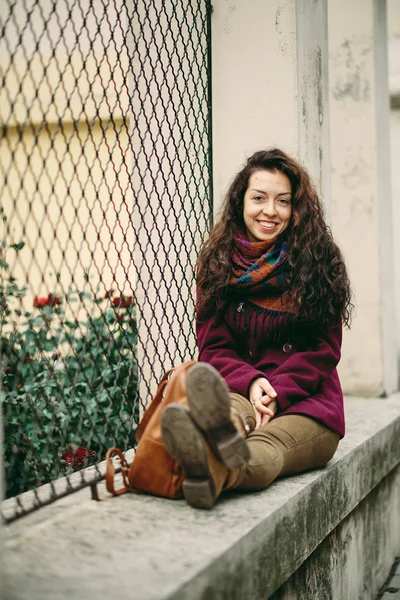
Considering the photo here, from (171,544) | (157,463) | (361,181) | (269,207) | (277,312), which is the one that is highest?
(361,181)

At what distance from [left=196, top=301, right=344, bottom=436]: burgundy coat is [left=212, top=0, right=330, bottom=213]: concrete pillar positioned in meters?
1.04

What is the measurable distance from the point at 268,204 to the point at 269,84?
3.05 ft

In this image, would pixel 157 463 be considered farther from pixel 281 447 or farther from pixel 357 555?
pixel 357 555

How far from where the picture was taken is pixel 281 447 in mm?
2504

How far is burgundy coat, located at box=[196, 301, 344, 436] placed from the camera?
270 cm

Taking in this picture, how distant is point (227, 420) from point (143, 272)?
1865mm

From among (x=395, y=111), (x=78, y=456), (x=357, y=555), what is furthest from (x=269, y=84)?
(x=395, y=111)

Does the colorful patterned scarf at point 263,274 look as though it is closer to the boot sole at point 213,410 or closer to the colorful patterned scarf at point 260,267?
the colorful patterned scarf at point 260,267

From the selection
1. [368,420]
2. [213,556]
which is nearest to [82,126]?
[368,420]

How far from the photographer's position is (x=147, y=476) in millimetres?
2289

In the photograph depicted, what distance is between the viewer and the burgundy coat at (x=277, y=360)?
2703mm

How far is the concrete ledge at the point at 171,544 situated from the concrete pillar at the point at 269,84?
1.64m

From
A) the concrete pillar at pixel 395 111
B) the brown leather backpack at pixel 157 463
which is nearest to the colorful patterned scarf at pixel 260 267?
the brown leather backpack at pixel 157 463

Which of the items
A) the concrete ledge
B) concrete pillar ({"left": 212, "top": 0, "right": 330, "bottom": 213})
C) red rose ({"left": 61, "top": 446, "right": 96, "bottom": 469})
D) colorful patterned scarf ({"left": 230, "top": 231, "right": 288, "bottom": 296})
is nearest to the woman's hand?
the concrete ledge
